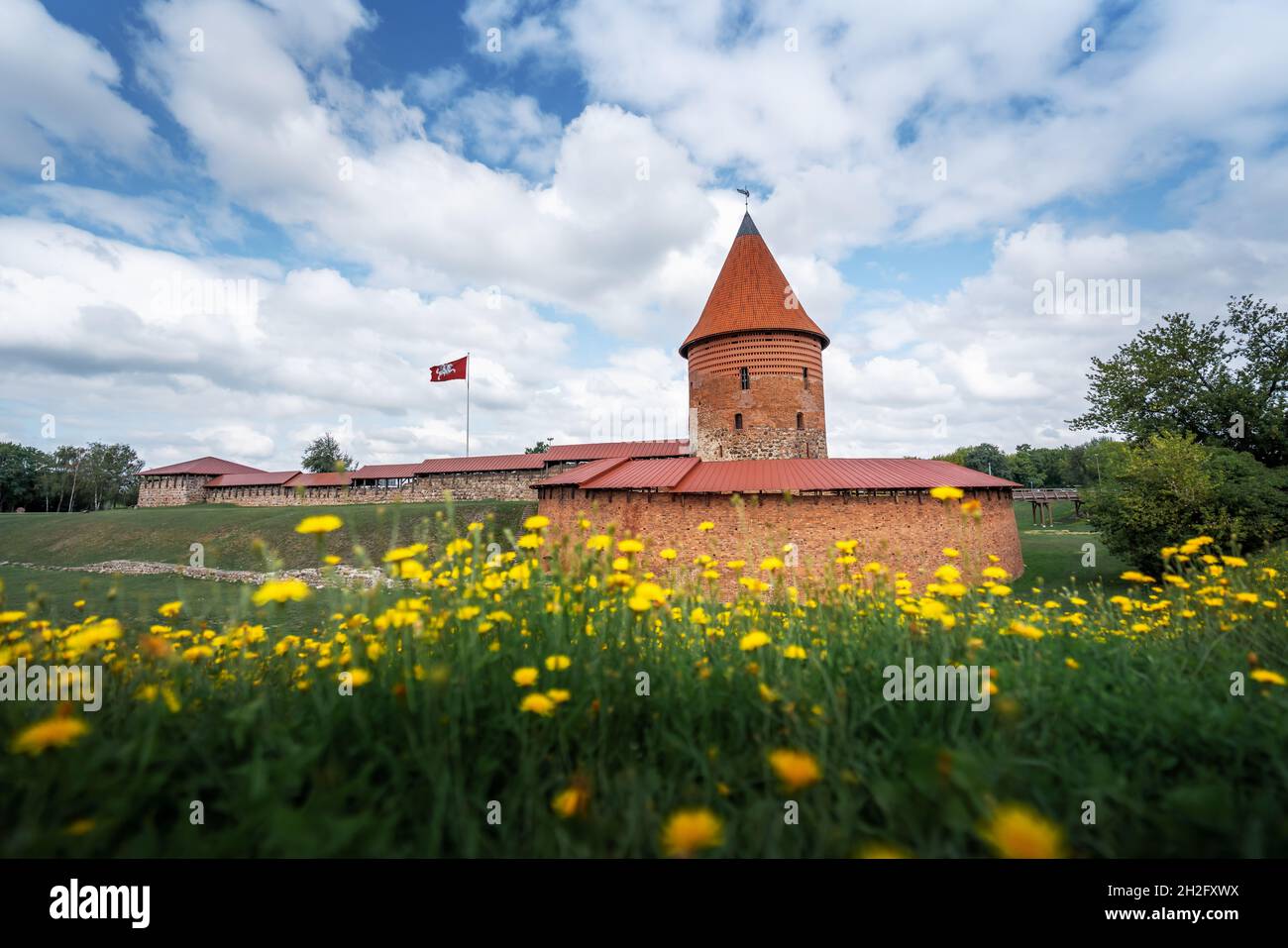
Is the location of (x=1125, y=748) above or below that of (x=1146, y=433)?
below

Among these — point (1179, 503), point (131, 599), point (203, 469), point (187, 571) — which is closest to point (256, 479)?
point (203, 469)

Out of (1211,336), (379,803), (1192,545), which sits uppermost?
(1211,336)

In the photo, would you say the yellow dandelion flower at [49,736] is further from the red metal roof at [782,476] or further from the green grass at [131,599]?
the red metal roof at [782,476]

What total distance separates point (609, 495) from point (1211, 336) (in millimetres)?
29181

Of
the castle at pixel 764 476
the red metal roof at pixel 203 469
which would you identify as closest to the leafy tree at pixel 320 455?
the red metal roof at pixel 203 469

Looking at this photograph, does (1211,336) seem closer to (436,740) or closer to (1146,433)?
(1146,433)

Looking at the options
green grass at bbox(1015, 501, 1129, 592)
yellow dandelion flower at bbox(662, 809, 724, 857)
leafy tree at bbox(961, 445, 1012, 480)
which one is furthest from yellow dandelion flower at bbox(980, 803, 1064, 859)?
leafy tree at bbox(961, 445, 1012, 480)

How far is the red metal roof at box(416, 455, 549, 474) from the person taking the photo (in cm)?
3472

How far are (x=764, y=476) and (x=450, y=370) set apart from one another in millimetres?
24738

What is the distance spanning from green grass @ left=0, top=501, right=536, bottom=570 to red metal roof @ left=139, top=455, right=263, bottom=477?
12842 mm

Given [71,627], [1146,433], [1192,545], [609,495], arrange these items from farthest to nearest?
[1146,433] → [609,495] → [1192,545] → [71,627]
